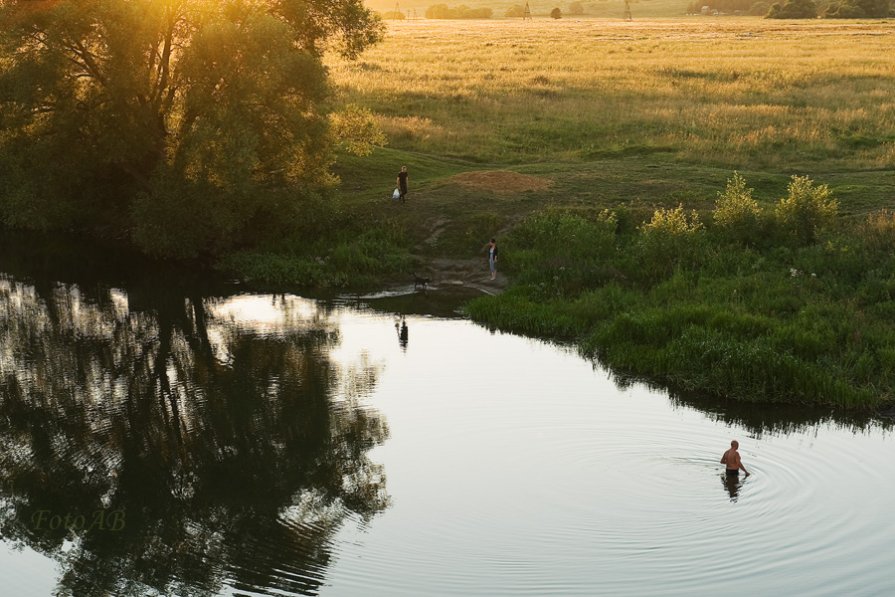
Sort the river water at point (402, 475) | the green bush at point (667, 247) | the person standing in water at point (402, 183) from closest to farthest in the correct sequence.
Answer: the river water at point (402, 475) < the green bush at point (667, 247) < the person standing in water at point (402, 183)

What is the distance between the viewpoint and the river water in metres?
19.7

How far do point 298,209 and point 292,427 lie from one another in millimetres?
18658

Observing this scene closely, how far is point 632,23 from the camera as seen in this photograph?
6161 inches

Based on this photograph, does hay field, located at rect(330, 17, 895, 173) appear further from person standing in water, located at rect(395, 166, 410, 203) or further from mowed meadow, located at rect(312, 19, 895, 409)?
person standing in water, located at rect(395, 166, 410, 203)

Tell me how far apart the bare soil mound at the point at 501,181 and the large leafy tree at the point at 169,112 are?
7.10 metres

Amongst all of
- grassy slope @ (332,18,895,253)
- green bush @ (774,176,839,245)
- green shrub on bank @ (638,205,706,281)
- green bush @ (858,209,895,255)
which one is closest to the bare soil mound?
grassy slope @ (332,18,895,253)

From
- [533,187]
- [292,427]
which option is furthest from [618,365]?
[533,187]

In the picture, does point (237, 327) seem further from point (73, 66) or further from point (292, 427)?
point (73, 66)

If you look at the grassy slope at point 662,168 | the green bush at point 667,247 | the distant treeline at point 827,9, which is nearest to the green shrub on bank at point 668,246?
the green bush at point 667,247

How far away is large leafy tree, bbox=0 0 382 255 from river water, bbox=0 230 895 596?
8976 millimetres

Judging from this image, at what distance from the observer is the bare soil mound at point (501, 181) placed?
155 feet

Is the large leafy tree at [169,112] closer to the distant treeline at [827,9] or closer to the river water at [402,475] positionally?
the river water at [402,475]

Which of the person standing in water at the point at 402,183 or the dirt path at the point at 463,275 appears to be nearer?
the dirt path at the point at 463,275

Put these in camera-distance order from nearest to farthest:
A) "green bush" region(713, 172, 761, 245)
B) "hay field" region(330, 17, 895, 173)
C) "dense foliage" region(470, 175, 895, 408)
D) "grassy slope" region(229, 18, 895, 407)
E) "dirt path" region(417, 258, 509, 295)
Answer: "dense foliage" region(470, 175, 895, 408)
"grassy slope" region(229, 18, 895, 407)
"green bush" region(713, 172, 761, 245)
"dirt path" region(417, 258, 509, 295)
"hay field" region(330, 17, 895, 173)
